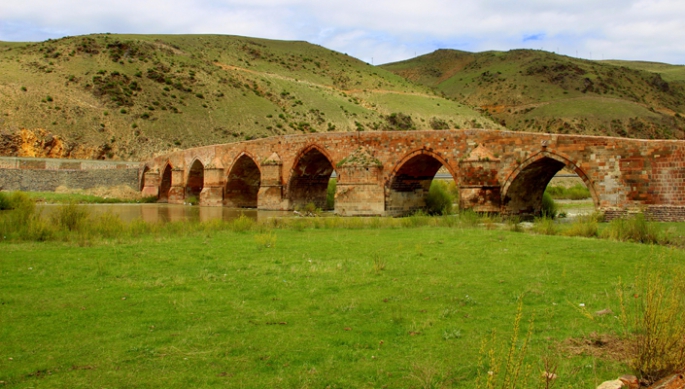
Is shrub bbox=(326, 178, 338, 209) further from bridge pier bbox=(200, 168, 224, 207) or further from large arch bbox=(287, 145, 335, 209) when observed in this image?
bridge pier bbox=(200, 168, 224, 207)

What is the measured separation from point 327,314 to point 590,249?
6848 mm

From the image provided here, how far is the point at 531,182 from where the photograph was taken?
22.3 meters

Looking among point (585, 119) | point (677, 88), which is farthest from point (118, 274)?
point (677, 88)

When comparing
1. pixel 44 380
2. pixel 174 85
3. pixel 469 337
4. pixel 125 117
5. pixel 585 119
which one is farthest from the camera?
pixel 585 119

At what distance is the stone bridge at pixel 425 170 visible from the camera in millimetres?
18453

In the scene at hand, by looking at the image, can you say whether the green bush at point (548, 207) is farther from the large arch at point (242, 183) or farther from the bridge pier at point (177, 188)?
the bridge pier at point (177, 188)

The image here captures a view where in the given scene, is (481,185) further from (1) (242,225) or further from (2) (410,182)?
(1) (242,225)

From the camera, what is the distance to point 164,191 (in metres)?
39.3

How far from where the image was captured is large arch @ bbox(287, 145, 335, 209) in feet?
92.6

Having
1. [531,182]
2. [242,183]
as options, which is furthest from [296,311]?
[242,183]

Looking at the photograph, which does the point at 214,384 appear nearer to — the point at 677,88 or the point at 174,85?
the point at 174,85

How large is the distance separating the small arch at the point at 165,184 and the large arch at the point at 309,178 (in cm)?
1270

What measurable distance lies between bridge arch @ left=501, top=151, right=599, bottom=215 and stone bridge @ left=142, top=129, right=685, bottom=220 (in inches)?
1.6

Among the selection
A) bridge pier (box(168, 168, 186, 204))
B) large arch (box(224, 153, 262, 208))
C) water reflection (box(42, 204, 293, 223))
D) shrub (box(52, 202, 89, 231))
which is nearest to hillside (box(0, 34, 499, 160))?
bridge pier (box(168, 168, 186, 204))
